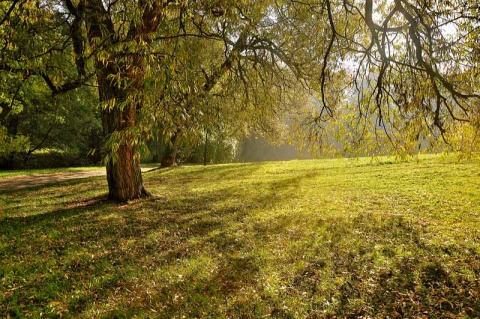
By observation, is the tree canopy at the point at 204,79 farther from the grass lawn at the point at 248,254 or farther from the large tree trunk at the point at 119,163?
the grass lawn at the point at 248,254

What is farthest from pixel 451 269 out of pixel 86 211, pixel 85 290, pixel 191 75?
pixel 86 211

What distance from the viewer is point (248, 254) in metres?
6.63

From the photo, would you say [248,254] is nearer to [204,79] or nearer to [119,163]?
[204,79]

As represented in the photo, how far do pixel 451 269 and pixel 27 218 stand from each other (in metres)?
9.79

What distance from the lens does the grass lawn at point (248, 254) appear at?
482 cm

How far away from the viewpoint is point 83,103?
78.1 feet

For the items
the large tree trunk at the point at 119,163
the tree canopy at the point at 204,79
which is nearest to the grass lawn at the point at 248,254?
the large tree trunk at the point at 119,163

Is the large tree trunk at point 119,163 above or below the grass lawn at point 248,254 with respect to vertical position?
above

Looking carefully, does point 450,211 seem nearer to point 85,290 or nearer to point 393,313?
point 393,313

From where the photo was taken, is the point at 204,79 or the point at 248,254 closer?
the point at 248,254

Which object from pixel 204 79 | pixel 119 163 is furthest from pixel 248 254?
pixel 119 163

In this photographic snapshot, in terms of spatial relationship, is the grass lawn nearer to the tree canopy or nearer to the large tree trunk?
the large tree trunk

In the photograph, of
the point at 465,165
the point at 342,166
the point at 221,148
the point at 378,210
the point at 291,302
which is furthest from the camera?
the point at 221,148

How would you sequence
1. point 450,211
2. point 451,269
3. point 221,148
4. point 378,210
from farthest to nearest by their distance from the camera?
point 221,148 → point 378,210 → point 450,211 → point 451,269
